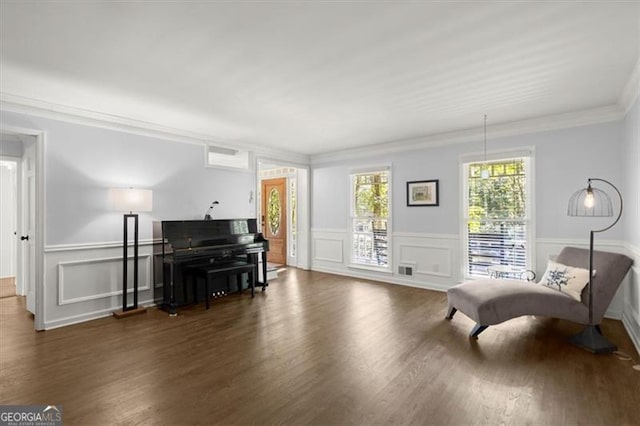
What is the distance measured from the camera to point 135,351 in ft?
9.53

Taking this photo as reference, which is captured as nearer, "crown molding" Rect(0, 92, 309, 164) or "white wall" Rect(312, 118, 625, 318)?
"crown molding" Rect(0, 92, 309, 164)

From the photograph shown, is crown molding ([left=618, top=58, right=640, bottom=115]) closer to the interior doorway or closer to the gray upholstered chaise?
the gray upholstered chaise

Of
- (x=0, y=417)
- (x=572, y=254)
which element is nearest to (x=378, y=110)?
(x=572, y=254)

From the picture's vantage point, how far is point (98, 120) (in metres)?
3.87

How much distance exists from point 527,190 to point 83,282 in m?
5.73

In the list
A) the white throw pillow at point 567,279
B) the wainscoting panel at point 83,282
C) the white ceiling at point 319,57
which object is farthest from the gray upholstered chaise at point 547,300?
the wainscoting panel at point 83,282

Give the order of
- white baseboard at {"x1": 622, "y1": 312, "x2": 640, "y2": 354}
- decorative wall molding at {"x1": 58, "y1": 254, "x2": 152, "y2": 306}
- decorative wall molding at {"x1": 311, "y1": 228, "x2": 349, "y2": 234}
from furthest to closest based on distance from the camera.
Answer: decorative wall molding at {"x1": 311, "y1": 228, "x2": 349, "y2": 234} → decorative wall molding at {"x1": 58, "y1": 254, "x2": 152, "y2": 306} → white baseboard at {"x1": 622, "y1": 312, "x2": 640, "y2": 354}

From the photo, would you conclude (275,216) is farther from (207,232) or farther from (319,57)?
(319,57)

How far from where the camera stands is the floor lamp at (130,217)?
380 centimetres

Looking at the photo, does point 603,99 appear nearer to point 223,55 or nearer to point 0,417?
point 223,55

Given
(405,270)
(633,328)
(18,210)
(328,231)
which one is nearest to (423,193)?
(405,270)

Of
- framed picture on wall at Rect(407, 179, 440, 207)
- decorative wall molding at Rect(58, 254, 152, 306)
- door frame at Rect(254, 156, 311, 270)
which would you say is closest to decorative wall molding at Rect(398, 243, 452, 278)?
framed picture on wall at Rect(407, 179, 440, 207)

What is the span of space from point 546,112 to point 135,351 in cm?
523

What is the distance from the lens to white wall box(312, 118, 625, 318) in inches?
154
